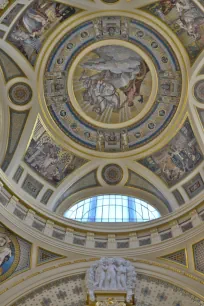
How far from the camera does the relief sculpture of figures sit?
15.9 metres

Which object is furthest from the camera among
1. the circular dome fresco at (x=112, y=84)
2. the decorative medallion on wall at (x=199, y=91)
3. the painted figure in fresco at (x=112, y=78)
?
the painted figure in fresco at (x=112, y=78)

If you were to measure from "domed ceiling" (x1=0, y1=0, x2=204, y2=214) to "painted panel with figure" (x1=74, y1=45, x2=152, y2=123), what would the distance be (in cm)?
4

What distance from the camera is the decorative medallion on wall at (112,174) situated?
22.3 meters

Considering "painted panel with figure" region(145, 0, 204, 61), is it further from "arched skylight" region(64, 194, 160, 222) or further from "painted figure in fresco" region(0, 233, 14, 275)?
"painted figure in fresco" region(0, 233, 14, 275)

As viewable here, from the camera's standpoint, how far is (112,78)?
2261 centimetres

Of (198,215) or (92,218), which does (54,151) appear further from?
(198,215)

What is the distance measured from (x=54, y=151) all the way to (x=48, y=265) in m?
6.32

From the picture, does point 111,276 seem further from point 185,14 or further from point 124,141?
point 185,14

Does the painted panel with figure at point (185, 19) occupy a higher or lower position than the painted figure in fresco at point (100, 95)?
higher

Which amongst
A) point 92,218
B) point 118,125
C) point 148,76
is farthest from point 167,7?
point 92,218

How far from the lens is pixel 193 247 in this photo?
1705cm

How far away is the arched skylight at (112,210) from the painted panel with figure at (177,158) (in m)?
1.53

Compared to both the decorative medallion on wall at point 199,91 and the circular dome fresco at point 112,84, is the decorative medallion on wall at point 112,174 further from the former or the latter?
the decorative medallion on wall at point 199,91

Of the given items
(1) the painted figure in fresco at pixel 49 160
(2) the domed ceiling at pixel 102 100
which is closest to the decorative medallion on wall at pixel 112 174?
(2) the domed ceiling at pixel 102 100
